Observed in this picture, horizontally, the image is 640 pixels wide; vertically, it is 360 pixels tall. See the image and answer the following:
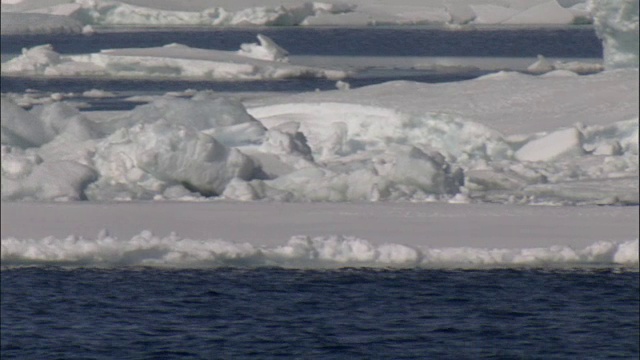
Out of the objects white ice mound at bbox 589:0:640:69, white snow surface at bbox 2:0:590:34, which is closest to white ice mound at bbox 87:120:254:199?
white ice mound at bbox 589:0:640:69

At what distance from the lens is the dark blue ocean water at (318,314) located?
22.5ft

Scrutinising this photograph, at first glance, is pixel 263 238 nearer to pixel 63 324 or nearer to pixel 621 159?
pixel 63 324

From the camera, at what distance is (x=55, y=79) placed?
2606 cm

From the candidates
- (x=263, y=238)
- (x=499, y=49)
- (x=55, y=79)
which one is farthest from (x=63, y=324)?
(x=499, y=49)

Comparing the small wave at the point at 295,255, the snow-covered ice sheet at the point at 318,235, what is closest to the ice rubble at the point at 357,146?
the snow-covered ice sheet at the point at 318,235

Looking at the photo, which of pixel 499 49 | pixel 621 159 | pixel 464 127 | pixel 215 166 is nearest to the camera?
pixel 215 166

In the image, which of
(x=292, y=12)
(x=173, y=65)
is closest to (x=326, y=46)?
(x=292, y=12)

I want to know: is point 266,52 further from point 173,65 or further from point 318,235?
point 318,235

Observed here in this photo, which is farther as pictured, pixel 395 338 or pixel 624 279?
Result: pixel 624 279

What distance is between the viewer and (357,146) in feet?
44.4

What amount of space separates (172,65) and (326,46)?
14.5 m

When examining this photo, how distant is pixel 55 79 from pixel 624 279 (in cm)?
1976

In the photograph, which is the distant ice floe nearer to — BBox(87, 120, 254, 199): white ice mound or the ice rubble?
the ice rubble

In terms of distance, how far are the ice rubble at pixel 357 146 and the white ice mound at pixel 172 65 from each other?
923 cm
